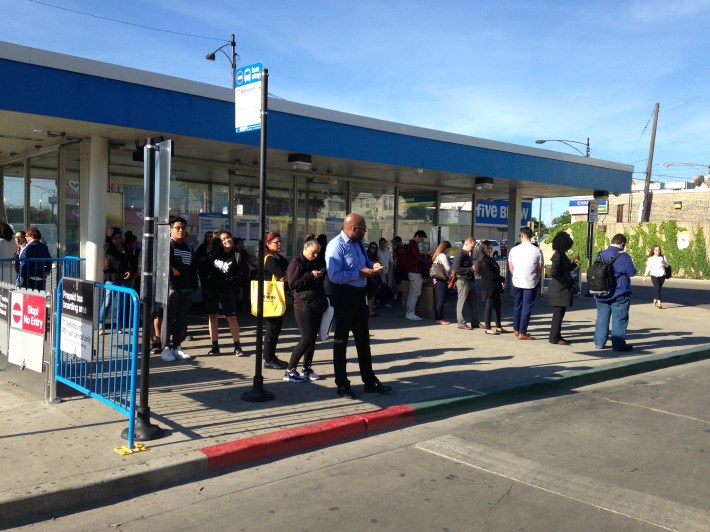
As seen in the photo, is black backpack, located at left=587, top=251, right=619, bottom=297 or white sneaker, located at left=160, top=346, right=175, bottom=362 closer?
white sneaker, located at left=160, top=346, right=175, bottom=362

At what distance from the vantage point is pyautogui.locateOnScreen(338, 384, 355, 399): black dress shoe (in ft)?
22.7

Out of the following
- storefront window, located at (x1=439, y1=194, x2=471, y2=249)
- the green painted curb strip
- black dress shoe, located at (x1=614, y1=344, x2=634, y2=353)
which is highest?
storefront window, located at (x1=439, y1=194, x2=471, y2=249)

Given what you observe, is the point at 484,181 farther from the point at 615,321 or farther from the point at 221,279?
the point at 221,279

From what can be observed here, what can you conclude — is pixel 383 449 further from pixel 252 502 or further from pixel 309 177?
pixel 309 177

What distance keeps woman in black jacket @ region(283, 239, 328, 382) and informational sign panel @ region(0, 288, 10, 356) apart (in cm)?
292

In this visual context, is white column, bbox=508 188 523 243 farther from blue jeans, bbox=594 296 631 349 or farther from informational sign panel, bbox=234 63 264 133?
informational sign panel, bbox=234 63 264 133

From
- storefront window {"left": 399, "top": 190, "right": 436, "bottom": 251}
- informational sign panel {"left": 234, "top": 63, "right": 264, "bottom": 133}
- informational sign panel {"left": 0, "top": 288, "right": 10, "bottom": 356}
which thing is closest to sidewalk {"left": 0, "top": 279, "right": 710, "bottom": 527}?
informational sign panel {"left": 0, "top": 288, "right": 10, "bottom": 356}

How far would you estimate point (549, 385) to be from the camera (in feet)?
26.5

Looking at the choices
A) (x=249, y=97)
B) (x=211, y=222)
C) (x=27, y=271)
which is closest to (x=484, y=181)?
(x=211, y=222)

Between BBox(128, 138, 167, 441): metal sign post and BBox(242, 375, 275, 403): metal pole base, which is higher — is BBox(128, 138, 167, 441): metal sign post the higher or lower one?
the higher one

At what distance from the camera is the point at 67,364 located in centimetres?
609

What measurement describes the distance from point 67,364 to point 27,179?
8489mm

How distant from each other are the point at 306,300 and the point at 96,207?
15.9ft

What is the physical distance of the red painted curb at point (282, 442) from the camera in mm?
5117
